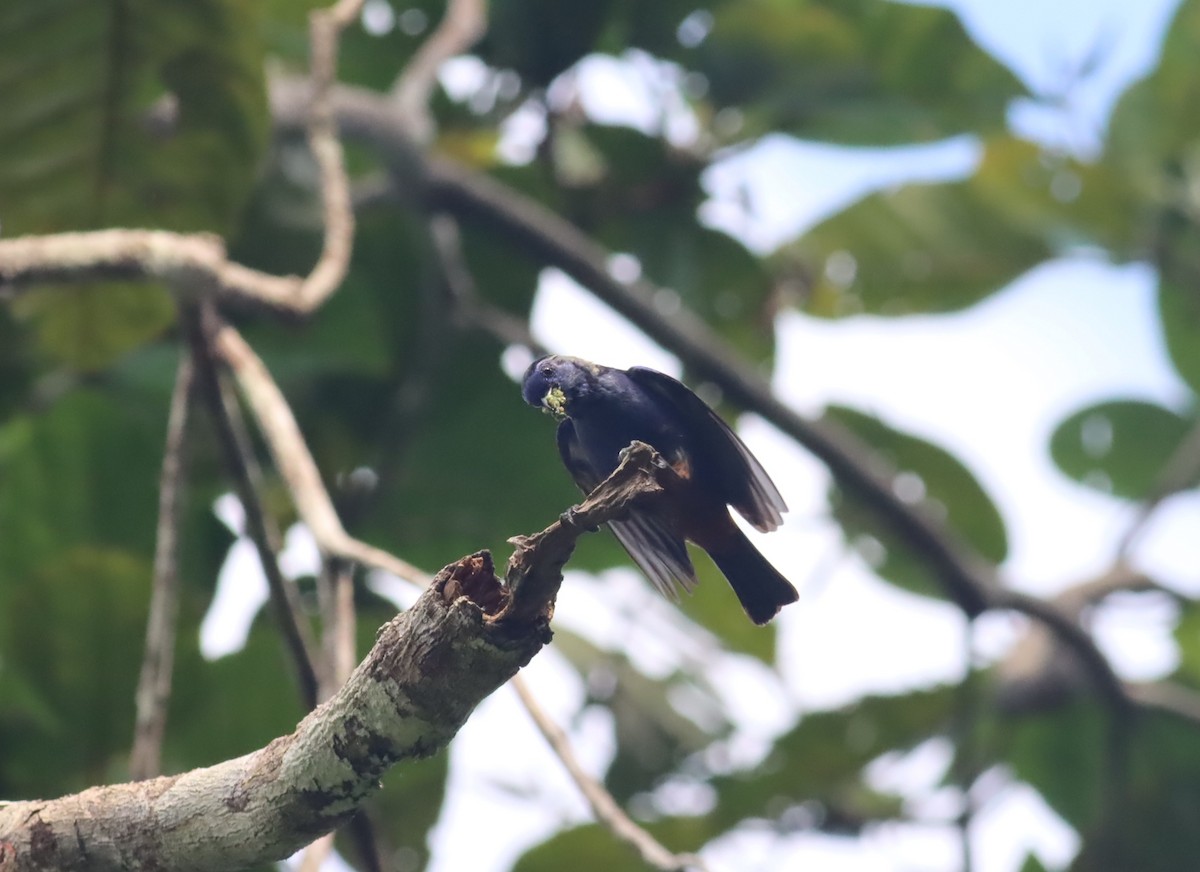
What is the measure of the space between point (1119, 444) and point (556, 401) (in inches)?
168

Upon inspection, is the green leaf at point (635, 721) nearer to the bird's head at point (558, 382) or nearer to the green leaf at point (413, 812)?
the green leaf at point (413, 812)

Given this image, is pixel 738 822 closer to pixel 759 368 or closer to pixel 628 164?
pixel 759 368

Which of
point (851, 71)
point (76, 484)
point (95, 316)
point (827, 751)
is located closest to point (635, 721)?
point (827, 751)

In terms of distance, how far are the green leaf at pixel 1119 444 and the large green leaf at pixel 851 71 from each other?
51.5 inches

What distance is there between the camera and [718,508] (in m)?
1.55

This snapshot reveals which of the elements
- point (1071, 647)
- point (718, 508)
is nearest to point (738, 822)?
point (1071, 647)

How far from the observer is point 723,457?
1545 mm

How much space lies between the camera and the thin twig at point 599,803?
197 cm

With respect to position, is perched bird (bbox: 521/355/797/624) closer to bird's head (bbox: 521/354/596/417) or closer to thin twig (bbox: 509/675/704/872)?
bird's head (bbox: 521/354/596/417)

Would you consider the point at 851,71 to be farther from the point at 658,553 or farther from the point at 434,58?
the point at 658,553

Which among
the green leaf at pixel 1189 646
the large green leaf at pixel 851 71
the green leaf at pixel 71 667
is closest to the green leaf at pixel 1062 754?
the green leaf at pixel 1189 646

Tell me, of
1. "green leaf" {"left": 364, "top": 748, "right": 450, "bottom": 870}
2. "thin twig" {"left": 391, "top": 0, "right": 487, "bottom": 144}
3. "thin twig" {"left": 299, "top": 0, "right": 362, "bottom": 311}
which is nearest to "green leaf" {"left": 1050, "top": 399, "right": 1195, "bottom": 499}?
"thin twig" {"left": 391, "top": 0, "right": 487, "bottom": 144}

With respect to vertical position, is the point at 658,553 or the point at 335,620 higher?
the point at 658,553

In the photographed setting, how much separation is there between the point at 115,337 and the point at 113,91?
625 millimetres
